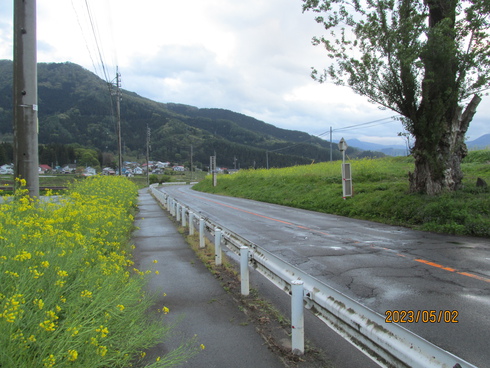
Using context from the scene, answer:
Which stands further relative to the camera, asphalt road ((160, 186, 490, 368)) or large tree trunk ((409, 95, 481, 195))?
large tree trunk ((409, 95, 481, 195))

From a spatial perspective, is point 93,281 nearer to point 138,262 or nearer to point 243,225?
point 138,262

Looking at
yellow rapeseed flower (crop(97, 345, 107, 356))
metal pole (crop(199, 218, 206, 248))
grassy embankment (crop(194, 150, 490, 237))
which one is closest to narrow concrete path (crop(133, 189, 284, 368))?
metal pole (crop(199, 218, 206, 248))

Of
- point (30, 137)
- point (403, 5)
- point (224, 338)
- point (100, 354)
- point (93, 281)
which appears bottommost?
point (224, 338)

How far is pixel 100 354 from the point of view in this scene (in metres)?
2.26

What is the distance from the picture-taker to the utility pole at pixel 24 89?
5.86 meters

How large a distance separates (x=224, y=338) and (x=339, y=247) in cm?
515

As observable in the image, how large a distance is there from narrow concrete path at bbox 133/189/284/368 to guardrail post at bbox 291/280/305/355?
0.76ft

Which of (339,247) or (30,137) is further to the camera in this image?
(339,247)

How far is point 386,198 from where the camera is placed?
1432 centimetres

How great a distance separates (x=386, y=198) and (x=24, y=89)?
12.9 meters

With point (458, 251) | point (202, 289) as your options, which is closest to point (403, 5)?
point (458, 251)

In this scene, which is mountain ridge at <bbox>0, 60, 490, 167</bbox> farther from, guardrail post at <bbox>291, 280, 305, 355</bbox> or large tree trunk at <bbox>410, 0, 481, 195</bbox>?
guardrail post at <bbox>291, 280, 305, 355</bbox>

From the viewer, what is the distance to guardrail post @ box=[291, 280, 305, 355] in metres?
3.26
